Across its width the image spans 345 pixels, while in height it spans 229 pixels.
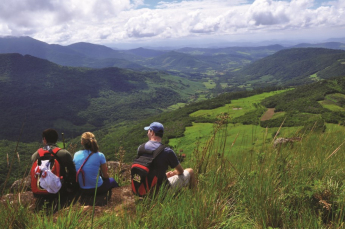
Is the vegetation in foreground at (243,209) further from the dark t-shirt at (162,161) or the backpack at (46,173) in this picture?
the backpack at (46,173)

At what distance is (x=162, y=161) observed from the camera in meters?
3.82

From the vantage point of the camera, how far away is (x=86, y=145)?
15.0 ft

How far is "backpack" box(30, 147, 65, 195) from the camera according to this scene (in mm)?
3897

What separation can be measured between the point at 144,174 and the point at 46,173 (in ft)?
6.33

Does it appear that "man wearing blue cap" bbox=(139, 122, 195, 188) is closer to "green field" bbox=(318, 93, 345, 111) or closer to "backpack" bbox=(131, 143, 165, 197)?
"backpack" bbox=(131, 143, 165, 197)

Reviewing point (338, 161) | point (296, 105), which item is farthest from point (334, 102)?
point (338, 161)

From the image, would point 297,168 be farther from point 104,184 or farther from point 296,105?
point 296,105

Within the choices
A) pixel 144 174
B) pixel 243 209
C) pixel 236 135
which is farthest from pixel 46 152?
pixel 243 209

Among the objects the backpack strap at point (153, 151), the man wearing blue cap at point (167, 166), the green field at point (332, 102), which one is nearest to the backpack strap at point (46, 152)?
the backpack strap at point (153, 151)

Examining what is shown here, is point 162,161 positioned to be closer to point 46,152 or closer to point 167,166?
point 167,166

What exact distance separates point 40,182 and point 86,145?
3.46 ft

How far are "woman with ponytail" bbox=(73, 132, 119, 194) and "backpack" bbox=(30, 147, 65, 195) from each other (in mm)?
377

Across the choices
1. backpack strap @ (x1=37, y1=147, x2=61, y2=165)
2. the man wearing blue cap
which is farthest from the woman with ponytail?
the man wearing blue cap

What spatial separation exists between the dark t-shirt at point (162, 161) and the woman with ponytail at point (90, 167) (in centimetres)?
128
